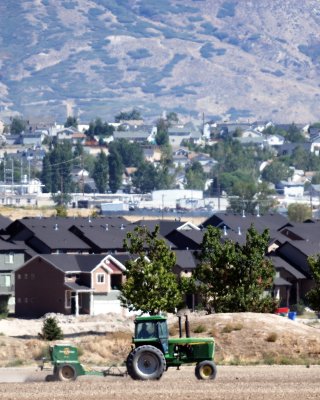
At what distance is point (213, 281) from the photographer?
66000mm

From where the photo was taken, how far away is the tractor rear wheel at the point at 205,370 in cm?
4328

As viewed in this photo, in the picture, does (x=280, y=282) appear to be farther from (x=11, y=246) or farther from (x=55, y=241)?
(x=11, y=246)

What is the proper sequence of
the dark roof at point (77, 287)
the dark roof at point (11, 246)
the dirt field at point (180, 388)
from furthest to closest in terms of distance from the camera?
the dark roof at point (11, 246)
the dark roof at point (77, 287)
the dirt field at point (180, 388)

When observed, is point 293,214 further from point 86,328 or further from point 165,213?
point 86,328

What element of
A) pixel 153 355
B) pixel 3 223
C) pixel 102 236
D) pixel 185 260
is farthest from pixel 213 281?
pixel 3 223

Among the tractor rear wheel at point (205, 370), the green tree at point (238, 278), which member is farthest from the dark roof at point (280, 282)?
the tractor rear wheel at point (205, 370)

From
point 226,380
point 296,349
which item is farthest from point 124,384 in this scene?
point 296,349

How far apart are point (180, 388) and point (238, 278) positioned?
25.4 meters

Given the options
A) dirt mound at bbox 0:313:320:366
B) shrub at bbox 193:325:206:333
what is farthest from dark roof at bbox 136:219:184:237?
shrub at bbox 193:325:206:333

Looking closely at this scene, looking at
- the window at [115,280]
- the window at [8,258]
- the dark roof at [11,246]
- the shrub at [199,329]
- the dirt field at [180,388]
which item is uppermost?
the dark roof at [11,246]

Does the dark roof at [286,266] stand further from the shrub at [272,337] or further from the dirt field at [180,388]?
the dirt field at [180,388]

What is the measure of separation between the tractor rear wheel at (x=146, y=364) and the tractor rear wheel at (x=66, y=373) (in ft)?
6.19

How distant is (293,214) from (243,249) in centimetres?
8785

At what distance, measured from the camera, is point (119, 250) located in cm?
9631
